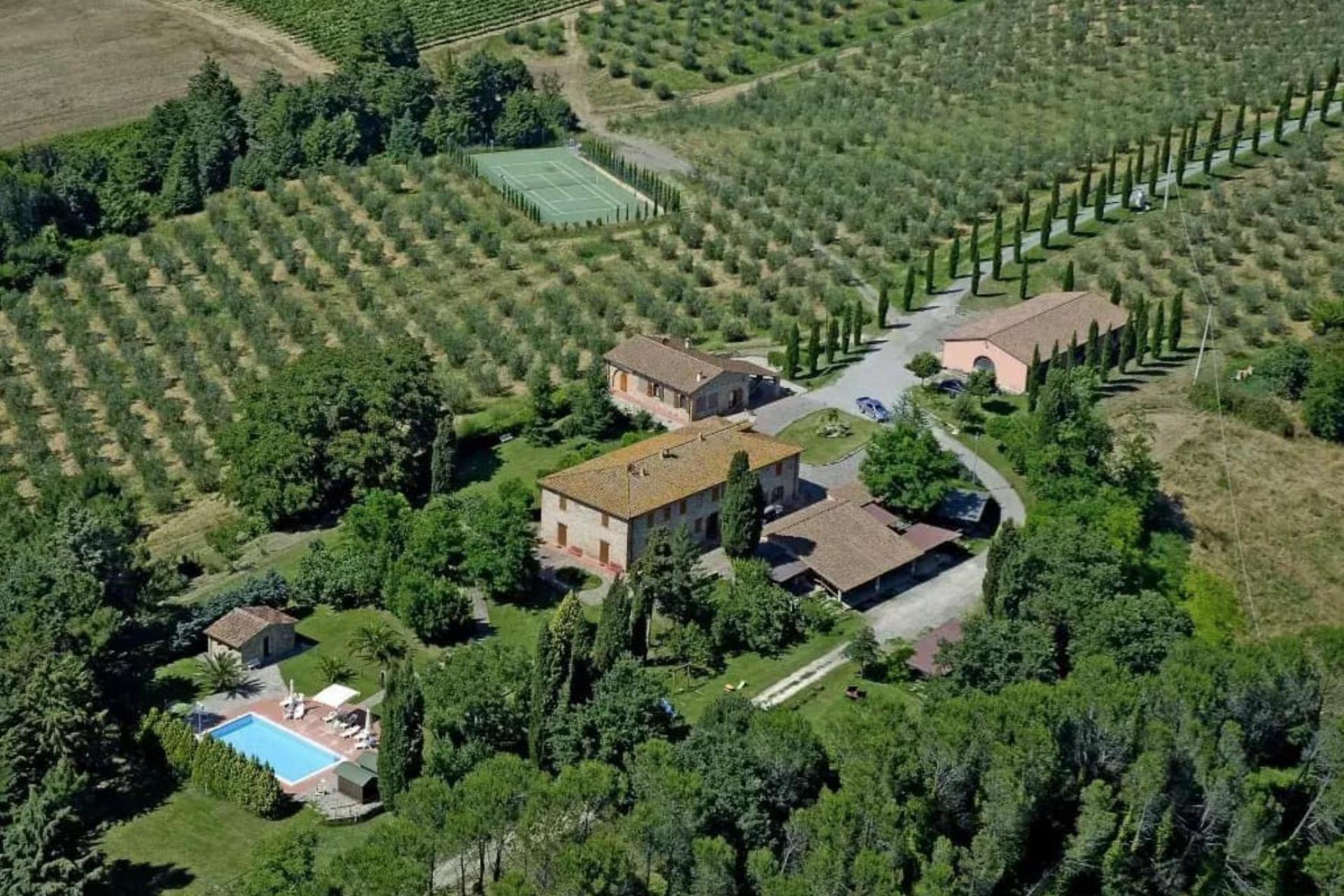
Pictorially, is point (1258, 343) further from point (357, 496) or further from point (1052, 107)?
point (357, 496)

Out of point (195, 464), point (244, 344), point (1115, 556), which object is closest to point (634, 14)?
point (244, 344)

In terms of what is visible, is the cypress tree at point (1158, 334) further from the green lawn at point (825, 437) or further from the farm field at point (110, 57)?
the farm field at point (110, 57)

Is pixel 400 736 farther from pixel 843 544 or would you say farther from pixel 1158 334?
pixel 1158 334

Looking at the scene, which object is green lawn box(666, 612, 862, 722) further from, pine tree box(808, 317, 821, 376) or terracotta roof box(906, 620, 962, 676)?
pine tree box(808, 317, 821, 376)

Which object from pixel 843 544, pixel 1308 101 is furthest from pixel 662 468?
pixel 1308 101

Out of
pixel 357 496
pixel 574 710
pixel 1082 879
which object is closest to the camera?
pixel 1082 879

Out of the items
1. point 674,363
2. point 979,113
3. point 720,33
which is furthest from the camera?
point 720,33

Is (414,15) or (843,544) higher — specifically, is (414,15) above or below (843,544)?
below
